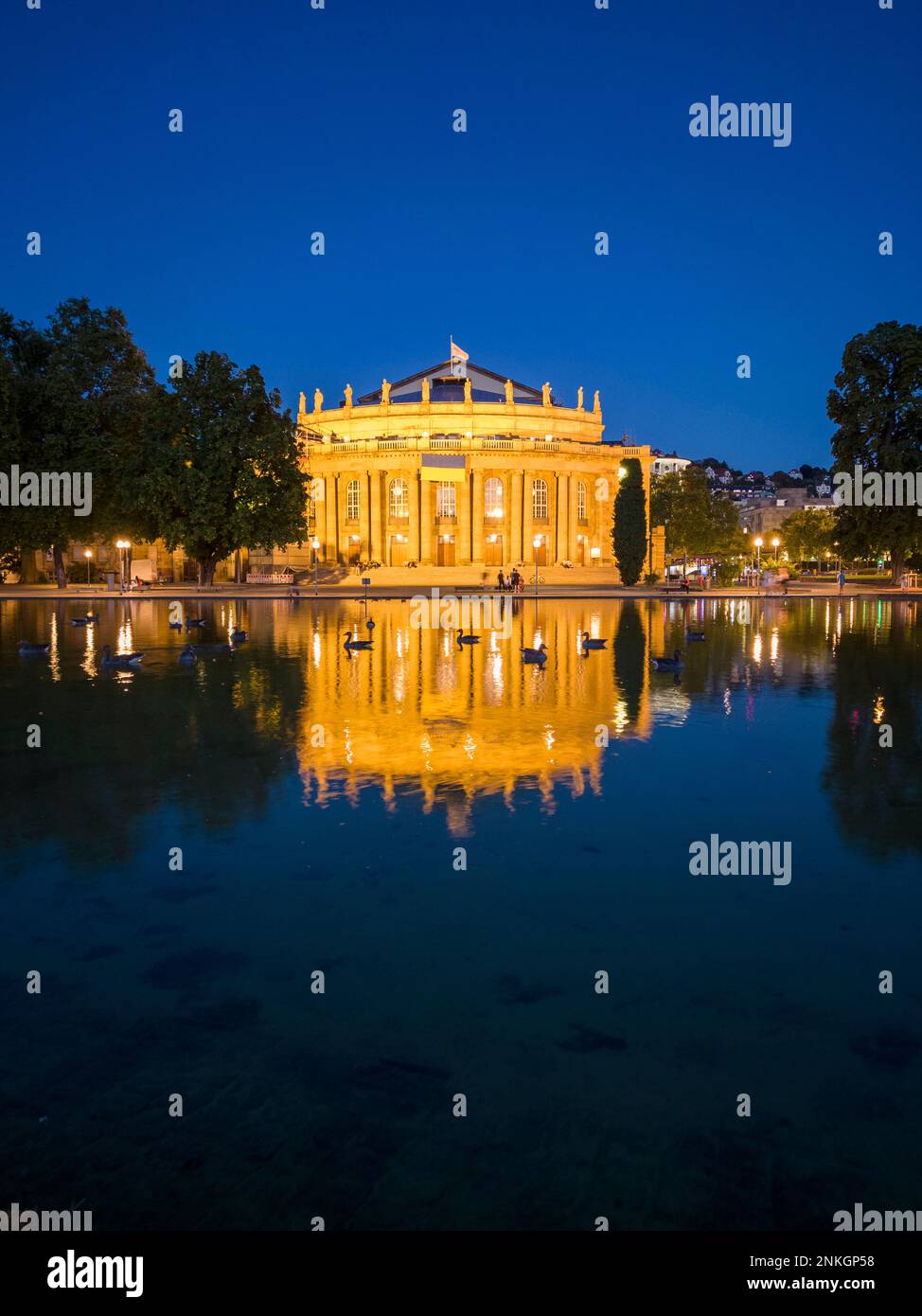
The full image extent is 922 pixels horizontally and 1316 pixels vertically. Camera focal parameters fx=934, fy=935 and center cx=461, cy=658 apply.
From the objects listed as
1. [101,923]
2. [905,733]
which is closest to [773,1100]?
[101,923]

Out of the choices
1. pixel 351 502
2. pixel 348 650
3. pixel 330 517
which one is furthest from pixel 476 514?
pixel 348 650

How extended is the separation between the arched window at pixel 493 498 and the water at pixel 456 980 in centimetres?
7383

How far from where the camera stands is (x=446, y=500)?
84.8 metres

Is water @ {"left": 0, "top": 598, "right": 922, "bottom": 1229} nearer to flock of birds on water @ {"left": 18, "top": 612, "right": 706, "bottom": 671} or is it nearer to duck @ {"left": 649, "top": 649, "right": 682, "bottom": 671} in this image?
duck @ {"left": 649, "top": 649, "right": 682, "bottom": 671}

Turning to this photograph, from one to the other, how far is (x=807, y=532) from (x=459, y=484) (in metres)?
45.7

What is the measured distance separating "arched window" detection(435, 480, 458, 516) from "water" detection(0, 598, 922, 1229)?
73.2 m

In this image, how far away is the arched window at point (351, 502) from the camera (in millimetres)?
86062

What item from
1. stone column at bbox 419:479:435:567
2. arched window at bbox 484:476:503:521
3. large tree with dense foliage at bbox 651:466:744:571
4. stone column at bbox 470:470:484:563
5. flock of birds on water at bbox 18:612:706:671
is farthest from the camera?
arched window at bbox 484:476:503:521

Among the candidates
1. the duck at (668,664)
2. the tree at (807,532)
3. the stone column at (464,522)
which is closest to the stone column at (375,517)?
the stone column at (464,522)

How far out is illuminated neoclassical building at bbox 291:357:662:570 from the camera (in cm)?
8250

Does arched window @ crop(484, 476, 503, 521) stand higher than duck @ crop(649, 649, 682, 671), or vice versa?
arched window @ crop(484, 476, 503, 521)

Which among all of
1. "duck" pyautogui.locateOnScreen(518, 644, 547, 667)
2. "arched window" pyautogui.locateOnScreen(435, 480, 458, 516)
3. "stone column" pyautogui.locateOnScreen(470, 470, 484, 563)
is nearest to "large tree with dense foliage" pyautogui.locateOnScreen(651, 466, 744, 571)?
"stone column" pyautogui.locateOnScreen(470, 470, 484, 563)

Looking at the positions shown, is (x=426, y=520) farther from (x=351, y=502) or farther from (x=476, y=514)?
(x=351, y=502)

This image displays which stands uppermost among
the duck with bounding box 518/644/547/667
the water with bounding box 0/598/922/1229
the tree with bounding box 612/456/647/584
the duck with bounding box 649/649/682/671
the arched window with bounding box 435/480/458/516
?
the arched window with bounding box 435/480/458/516
